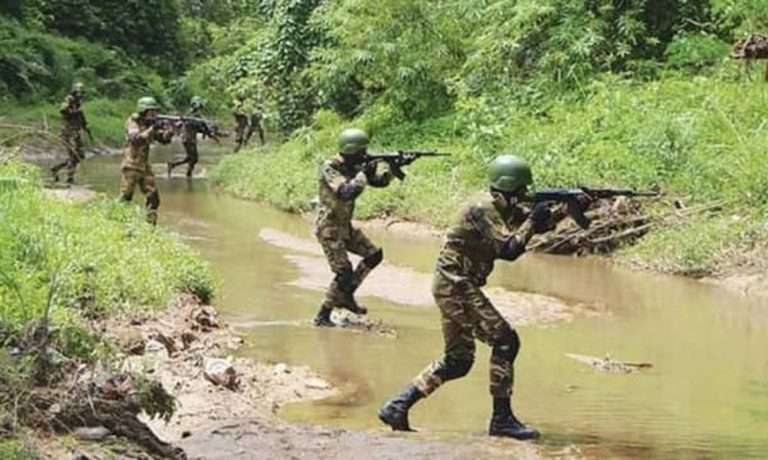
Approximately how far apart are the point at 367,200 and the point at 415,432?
43.2ft

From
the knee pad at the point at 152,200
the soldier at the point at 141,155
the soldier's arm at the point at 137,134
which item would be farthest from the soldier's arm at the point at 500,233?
the knee pad at the point at 152,200

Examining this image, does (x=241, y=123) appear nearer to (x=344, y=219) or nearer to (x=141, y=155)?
(x=141, y=155)

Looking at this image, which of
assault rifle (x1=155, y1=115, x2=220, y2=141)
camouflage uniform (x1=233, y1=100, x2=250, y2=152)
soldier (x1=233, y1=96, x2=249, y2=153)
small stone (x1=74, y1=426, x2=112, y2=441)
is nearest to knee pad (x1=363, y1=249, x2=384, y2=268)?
small stone (x1=74, y1=426, x2=112, y2=441)

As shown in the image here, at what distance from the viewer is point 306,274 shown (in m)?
14.2

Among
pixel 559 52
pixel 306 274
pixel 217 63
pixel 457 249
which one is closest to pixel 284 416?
pixel 457 249

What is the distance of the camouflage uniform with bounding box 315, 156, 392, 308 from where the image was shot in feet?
35.0

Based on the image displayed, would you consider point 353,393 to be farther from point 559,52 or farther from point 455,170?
point 559,52

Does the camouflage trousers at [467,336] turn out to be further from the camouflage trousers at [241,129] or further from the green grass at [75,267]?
the camouflage trousers at [241,129]

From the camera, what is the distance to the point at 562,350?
1016cm

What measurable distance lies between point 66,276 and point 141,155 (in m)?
6.86

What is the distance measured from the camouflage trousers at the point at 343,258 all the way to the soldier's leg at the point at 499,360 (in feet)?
11.3

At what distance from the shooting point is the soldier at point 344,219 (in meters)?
10.6

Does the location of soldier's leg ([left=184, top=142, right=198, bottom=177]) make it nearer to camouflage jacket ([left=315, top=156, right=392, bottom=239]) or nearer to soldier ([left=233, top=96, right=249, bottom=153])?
soldier ([left=233, top=96, right=249, bottom=153])

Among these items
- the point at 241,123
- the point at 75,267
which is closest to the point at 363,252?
the point at 75,267
